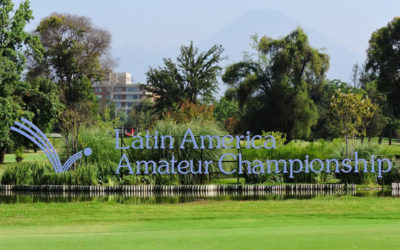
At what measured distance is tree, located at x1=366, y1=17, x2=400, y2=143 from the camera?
47500mm

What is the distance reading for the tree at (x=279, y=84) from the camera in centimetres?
4900

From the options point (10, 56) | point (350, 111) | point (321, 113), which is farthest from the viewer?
point (321, 113)

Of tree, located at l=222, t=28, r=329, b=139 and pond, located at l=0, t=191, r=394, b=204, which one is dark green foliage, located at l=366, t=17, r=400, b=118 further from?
pond, located at l=0, t=191, r=394, b=204

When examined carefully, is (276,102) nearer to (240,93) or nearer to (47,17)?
(240,93)

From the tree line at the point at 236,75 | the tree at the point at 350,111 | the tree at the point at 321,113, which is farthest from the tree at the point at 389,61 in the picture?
the tree at the point at 350,111

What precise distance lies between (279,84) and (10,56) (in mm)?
25056

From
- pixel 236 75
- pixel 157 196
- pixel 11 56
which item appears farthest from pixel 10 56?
pixel 236 75

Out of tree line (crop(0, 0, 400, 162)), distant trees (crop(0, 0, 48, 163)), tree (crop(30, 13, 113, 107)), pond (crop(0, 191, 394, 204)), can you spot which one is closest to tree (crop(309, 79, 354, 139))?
tree line (crop(0, 0, 400, 162))

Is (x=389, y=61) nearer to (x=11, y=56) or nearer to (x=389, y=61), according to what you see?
(x=389, y=61)

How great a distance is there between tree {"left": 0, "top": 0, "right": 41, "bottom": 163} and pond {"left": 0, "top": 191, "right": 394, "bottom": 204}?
11.3 meters

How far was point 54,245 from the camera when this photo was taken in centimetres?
794

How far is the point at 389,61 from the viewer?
1874 inches

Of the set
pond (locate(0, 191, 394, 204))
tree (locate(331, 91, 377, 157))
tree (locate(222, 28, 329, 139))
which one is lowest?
pond (locate(0, 191, 394, 204))

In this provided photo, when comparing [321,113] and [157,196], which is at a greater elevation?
[321,113]
